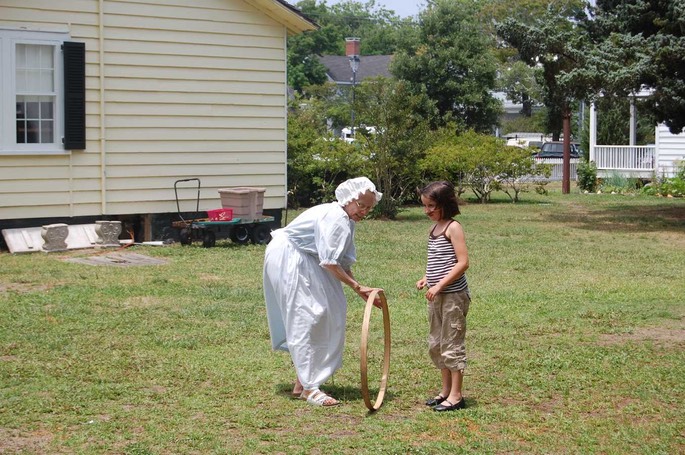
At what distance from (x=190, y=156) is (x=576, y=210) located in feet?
37.3

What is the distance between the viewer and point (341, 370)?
25.8ft

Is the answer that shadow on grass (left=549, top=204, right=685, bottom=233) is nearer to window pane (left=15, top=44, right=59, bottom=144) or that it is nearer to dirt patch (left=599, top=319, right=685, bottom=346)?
dirt patch (left=599, top=319, right=685, bottom=346)

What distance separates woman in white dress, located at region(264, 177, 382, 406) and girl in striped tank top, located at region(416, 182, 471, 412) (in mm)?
439

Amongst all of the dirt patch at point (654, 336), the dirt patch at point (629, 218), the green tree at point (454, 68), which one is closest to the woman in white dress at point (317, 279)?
the dirt patch at point (654, 336)

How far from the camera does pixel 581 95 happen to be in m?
20.3

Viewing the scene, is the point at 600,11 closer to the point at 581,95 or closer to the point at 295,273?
the point at 581,95

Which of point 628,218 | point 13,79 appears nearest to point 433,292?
point 13,79

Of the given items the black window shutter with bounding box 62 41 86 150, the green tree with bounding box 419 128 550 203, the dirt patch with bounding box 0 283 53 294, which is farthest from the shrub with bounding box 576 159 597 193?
the dirt patch with bounding box 0 283 53 294

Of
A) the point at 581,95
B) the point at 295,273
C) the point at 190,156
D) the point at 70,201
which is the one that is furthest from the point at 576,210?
the point at 295,273

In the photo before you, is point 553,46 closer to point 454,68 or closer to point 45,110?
point 45,110

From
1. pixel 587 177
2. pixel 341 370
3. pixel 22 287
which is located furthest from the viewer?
pixel 587 177

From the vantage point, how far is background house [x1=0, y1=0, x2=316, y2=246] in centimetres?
1448

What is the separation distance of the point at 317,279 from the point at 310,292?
0.34 feet

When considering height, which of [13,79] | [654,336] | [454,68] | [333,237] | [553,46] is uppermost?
[454,68]
